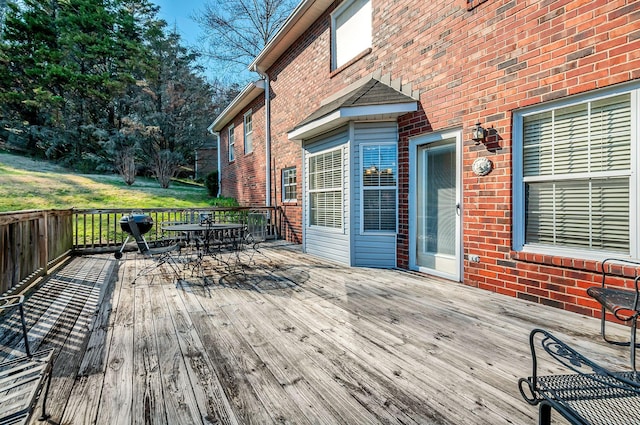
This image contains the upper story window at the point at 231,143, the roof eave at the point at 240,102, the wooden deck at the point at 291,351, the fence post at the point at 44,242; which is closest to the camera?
the wooden deck at the point at 291,351

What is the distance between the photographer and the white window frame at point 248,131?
39.9ft

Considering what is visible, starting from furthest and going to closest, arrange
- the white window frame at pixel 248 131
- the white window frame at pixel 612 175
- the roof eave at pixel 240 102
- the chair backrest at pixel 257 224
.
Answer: the white window frame at pixel 248 131, the roof eave at pixel 240 102, the chair backrest at pixel 257 224, the white window frame at pixel 612 175

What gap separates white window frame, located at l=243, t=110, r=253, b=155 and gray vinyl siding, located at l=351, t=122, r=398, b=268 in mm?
7192

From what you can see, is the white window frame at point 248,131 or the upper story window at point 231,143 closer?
the white window frame at point 248,131

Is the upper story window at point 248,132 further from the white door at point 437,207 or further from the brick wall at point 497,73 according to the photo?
the white door at point 437,207

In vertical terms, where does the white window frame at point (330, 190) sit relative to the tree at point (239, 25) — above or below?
below

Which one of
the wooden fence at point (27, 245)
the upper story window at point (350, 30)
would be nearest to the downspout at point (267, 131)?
the upper story window at point (350, 30)

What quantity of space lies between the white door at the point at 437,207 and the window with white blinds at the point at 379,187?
432 mm

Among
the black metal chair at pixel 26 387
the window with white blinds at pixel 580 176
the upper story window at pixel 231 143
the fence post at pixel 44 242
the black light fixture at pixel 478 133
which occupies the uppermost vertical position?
the upper story window at pixel 231 143

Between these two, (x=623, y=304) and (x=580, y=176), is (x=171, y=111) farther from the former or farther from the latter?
(x=623, y=304)

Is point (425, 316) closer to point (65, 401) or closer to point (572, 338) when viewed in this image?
point (572, 338)

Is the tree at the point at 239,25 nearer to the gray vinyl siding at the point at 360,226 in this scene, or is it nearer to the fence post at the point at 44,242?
the gray vinyl siding at the point at 360,226

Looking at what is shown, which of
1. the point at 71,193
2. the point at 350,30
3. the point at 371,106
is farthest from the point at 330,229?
the point at 71,193

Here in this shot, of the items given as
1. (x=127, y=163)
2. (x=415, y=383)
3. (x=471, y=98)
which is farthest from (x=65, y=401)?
(x=127, y=163)
